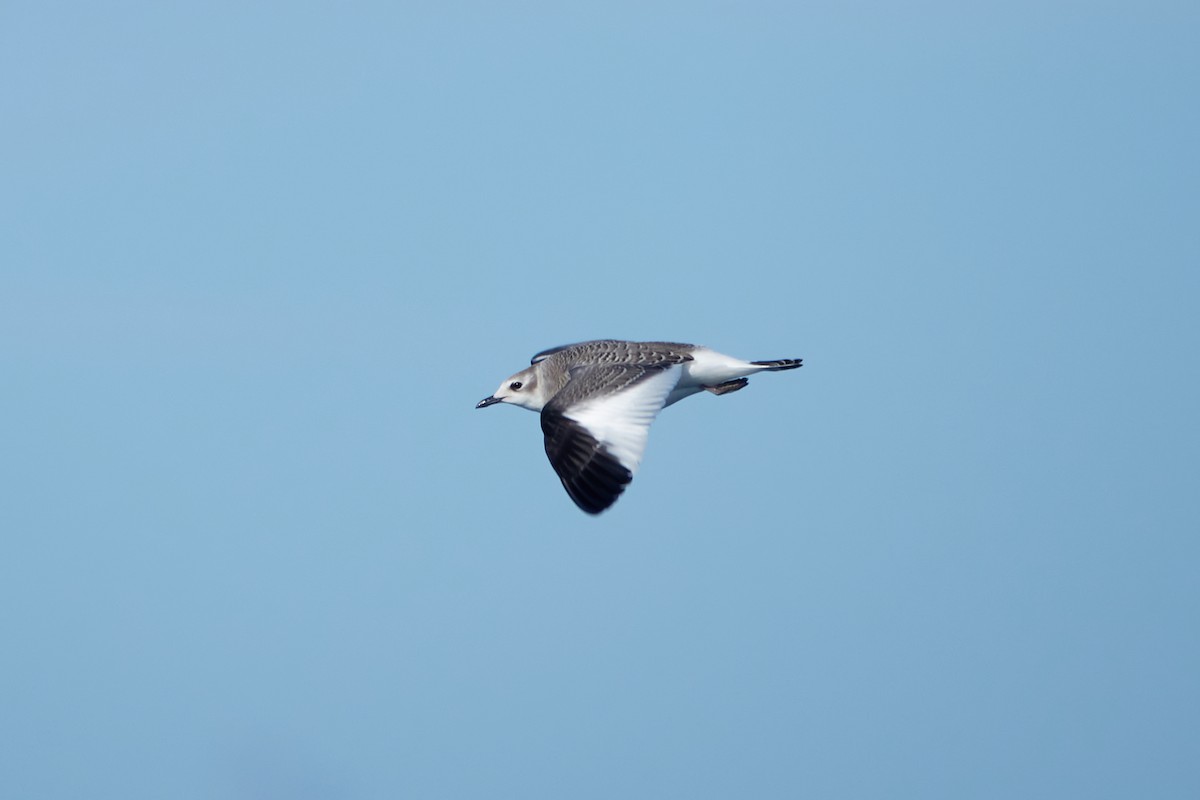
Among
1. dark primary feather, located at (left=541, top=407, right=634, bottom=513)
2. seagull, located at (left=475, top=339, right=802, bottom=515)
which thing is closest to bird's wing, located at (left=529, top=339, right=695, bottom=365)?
seagull, located at (left=475, top=339, right=802, bottom=515)

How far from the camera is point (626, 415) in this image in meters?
26.3

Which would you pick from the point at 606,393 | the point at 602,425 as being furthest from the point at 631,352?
the point at 602,425

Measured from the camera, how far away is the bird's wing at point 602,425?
24609 millimetres

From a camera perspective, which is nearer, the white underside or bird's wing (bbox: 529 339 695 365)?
the white underside

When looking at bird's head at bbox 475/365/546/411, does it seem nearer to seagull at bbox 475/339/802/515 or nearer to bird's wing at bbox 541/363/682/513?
seagull at bbox 475/339/802/515

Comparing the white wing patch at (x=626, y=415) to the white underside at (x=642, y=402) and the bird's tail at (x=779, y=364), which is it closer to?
the white underside at (x=642, y=402)

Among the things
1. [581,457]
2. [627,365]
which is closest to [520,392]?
[627,365]

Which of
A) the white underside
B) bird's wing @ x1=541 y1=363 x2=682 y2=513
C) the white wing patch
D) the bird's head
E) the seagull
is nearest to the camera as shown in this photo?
bird's wing @ x1=541 y1=363 x2=682 y2=513

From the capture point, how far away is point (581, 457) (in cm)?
2512

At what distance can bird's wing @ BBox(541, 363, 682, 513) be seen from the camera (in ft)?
80.7

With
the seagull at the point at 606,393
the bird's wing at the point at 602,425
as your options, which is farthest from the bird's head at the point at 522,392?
the bird's wing at the point at 602,425

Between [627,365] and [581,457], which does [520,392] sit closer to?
[627,365]

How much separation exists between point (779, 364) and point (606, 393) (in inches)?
152

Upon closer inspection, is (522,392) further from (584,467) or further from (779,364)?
(584,467)
